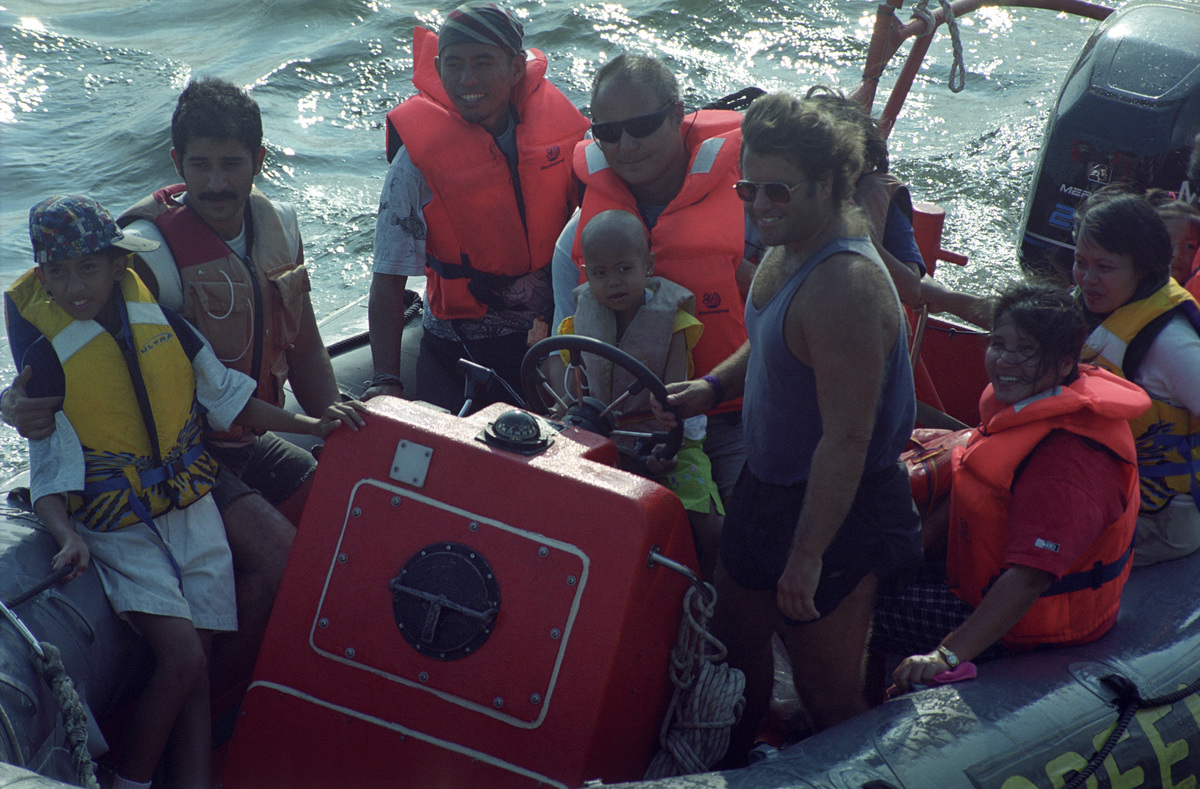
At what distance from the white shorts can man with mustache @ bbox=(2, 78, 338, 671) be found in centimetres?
9

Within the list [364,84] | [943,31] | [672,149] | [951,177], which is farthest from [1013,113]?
[672,149]

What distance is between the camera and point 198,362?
7.36ft

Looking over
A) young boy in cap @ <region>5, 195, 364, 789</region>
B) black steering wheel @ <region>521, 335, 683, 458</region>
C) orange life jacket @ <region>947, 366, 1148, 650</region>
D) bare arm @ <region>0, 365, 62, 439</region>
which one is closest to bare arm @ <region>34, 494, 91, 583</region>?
young boy in cap @ <region>5, 195, 364, 789</region>

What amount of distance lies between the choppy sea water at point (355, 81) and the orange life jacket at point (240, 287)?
466cm

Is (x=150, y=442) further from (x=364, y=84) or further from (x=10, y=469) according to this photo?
(x=364, y=84)

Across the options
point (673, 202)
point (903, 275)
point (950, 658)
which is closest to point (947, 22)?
point (903, 275)

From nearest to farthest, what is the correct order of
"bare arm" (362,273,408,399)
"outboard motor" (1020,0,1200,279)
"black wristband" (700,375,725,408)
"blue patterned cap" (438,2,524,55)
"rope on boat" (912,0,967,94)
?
"black wristband" (700,375,725,408) < "blue patterned cap" (438,2,524,55) < "bare arm" (362,273,408,399) < "rope on boat" (912,0,967,94) < "outboard motor" (1020,0,1200,279)

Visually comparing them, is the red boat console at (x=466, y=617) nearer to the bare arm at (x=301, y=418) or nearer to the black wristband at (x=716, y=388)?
the bare arm at (x=301, y=418)

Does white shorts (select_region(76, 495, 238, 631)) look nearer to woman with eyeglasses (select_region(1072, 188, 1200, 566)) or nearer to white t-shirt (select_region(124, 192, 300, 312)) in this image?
white t-shirt (select_region(124, 192, 300, 312))

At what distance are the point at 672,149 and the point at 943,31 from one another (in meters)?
10.2

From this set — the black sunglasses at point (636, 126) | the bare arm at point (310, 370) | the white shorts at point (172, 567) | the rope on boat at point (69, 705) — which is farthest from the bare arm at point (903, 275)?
the rope on boat at point (69, 705)

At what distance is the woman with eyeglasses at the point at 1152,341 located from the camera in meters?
2.30

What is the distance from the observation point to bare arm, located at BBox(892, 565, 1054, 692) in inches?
77.2

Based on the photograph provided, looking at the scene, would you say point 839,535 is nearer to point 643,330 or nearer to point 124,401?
point 643,330
